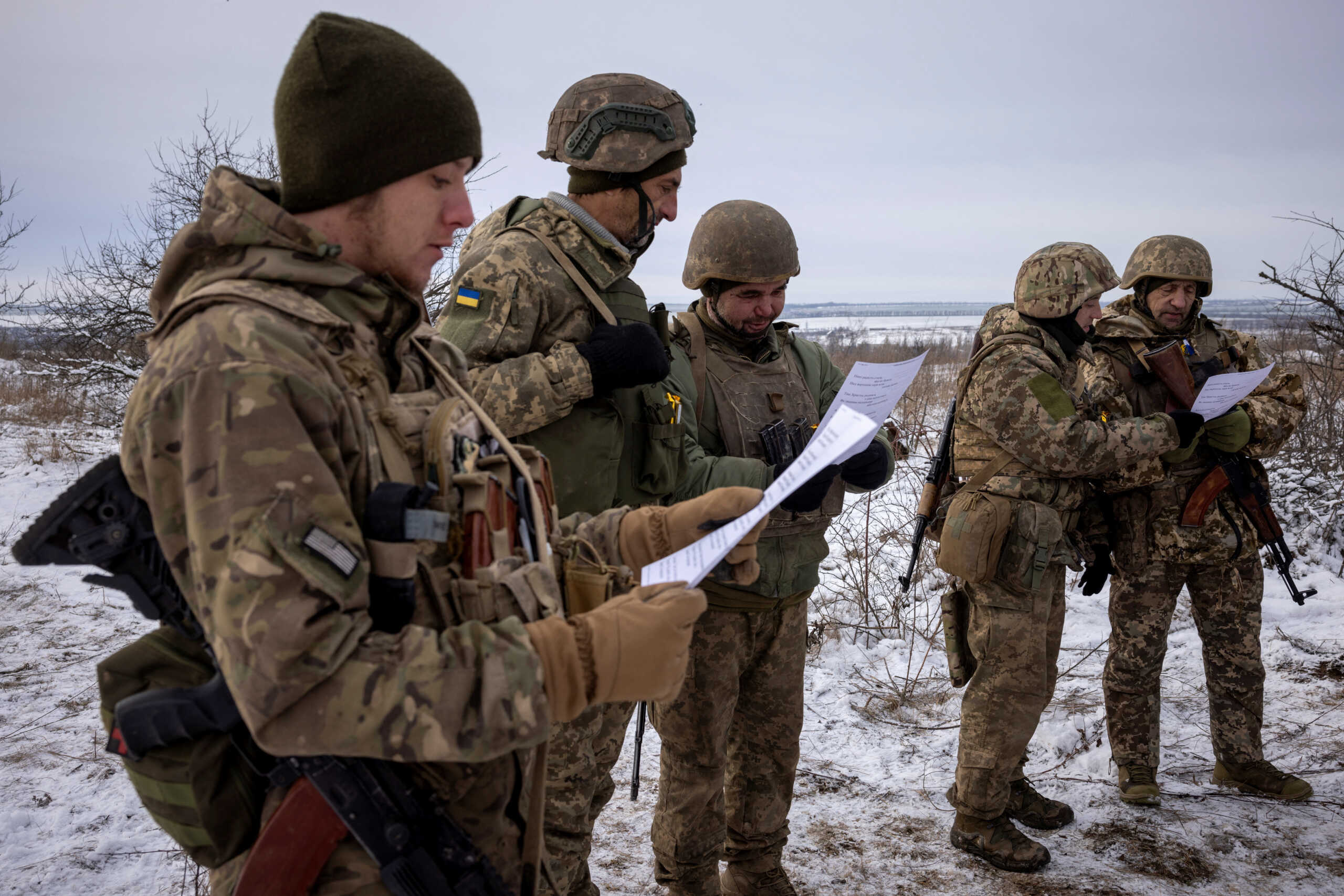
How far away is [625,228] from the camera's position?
2.89 m

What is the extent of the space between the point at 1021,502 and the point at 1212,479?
1236 millimetres

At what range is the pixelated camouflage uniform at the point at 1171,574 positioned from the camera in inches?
155

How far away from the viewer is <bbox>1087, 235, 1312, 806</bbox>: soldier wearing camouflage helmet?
391 cm

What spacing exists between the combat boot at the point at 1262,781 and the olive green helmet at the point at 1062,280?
7.67ft

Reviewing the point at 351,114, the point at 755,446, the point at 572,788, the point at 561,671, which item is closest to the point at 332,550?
the point at 561,671

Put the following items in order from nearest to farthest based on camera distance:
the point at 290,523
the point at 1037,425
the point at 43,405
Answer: the point at 290,523 → the point at 1037,425 → the point at 43,405

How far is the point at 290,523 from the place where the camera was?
1124 millimetres

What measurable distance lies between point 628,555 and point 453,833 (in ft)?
2.18

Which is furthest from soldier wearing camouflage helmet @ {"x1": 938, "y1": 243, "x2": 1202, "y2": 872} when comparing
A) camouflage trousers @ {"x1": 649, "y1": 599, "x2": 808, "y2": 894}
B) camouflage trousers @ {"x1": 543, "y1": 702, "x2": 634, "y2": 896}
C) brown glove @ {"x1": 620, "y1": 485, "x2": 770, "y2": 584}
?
brown glove @ {"x1": 620, "y1": 485, "x2": 770, "y2": 584}

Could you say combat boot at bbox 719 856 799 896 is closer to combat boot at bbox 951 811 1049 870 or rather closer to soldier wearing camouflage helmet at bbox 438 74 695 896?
soldier wearing camouflage helmet at bbox 438 74 695 896

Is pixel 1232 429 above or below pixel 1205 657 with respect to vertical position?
above

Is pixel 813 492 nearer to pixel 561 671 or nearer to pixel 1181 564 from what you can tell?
pixel 561 671

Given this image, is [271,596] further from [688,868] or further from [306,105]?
[688,868]

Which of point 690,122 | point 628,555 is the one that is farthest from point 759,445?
point 628,555
